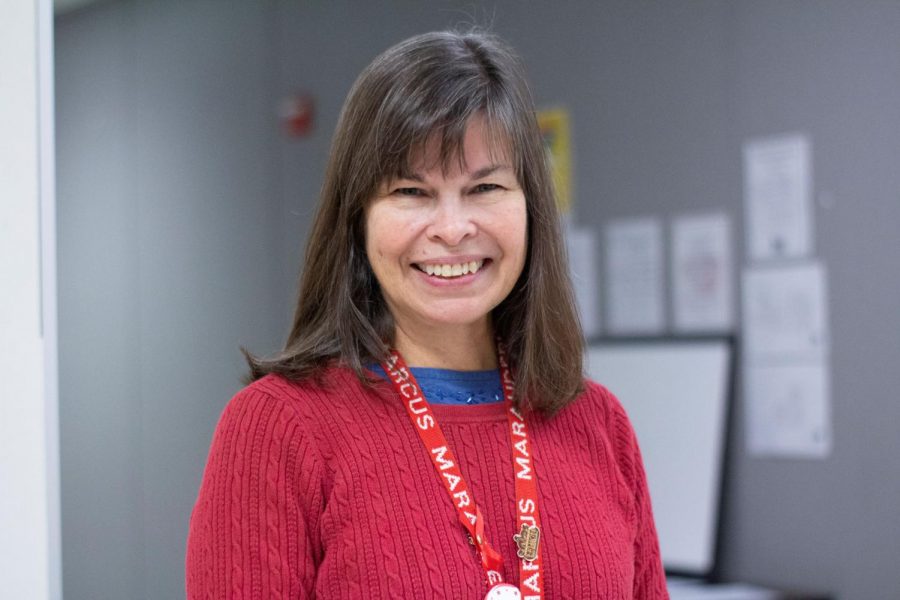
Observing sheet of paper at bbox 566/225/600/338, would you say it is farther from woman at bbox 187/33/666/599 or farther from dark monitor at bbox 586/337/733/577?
woman at bbox 187/33/666/599

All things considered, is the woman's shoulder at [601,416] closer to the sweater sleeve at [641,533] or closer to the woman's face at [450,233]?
the sweater sleeve at [641,533]

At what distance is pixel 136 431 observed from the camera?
2268 millimetres

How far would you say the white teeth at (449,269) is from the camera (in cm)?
138

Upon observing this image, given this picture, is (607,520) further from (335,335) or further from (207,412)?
(207,412)

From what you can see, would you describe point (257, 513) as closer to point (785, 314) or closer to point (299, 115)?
point (785, 314)

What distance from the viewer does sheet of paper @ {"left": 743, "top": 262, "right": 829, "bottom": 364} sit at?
332cm

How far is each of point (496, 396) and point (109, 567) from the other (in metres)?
1.00

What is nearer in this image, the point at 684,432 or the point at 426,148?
the point at 426,148

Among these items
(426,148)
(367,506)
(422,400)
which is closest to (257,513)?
(367,506)

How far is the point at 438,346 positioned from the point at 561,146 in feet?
8.94

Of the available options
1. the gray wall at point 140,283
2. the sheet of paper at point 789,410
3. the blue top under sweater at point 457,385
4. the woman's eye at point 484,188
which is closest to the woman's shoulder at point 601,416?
the blue top under sweater at point 457,385

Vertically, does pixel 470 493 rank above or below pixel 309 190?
below

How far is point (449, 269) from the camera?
1.38 meters

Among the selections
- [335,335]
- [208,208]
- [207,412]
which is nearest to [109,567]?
[207,412]
